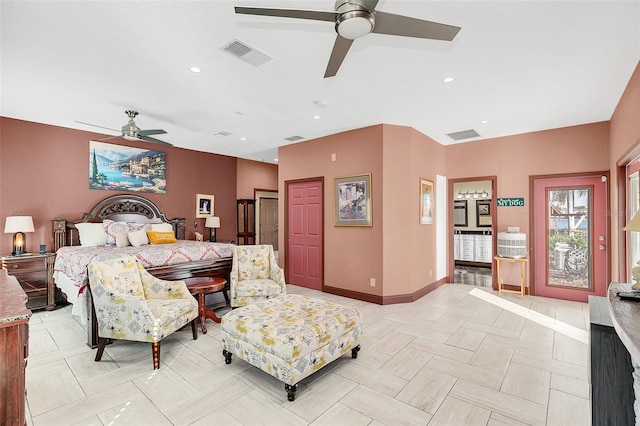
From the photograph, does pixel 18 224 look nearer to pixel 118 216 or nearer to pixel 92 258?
pixel 118 216

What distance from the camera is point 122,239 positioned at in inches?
188

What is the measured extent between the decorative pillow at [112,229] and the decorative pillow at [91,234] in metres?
0.08

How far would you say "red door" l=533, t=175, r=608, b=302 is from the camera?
15.5 ft

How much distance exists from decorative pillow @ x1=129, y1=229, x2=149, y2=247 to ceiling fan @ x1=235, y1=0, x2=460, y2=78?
426cm

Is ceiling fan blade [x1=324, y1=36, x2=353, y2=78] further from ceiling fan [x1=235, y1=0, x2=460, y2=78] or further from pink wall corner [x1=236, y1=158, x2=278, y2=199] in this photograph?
pink wall corner [x1=236, y1=158, x2=278, y2=199]

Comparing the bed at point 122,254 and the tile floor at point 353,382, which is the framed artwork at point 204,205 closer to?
the bed at point 122,254

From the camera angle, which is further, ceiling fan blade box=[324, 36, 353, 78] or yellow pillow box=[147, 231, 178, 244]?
yellow pillow box=[147, 231, 178, 244]

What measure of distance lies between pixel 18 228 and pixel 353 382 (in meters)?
5.11

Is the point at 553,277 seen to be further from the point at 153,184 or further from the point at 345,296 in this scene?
the point at 153,184

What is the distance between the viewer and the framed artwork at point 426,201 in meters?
5.28

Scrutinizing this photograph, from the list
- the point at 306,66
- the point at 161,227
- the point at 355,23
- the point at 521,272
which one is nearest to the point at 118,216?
the point at 161,227

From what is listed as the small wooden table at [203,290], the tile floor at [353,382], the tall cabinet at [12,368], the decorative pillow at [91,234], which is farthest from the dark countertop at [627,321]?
the decorative pillow at [91,234]

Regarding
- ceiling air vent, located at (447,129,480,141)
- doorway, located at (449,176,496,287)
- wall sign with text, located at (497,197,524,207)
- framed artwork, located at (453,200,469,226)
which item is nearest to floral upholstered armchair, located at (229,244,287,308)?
ceiling air vent, located at (447,129,480,141)

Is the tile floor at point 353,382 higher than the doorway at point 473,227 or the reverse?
the reverse
